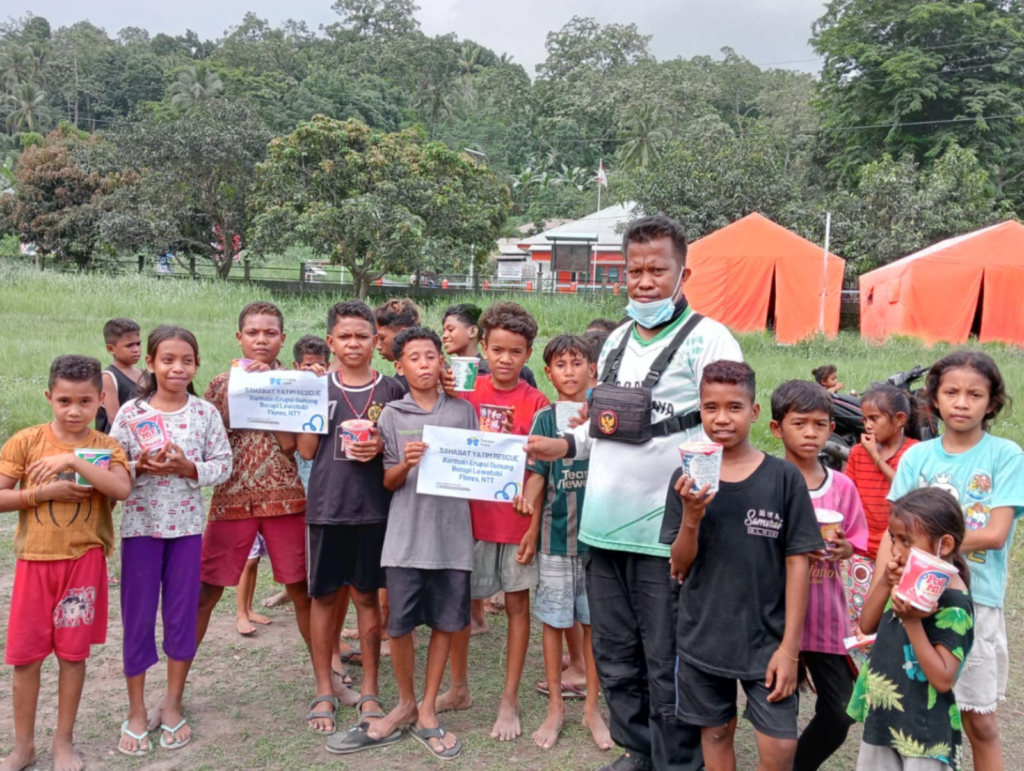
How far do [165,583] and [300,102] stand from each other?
50675mm

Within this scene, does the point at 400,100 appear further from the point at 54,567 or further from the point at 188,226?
the point at 54,567

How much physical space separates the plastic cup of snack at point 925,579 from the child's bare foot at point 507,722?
2020 millimetres

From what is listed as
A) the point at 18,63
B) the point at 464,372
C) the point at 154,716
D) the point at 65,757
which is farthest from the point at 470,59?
the point at 65,757

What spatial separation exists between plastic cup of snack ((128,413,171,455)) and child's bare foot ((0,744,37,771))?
4.18ft

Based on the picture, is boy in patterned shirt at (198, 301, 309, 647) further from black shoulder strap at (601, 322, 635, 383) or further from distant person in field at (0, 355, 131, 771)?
black shoulder strap at (601, 322, 635, 383)

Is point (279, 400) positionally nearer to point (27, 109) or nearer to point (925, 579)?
point (925, 579)

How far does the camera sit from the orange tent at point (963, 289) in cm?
1977

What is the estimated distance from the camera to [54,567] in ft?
11.1

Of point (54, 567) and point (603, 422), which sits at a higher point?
point (603, 422)

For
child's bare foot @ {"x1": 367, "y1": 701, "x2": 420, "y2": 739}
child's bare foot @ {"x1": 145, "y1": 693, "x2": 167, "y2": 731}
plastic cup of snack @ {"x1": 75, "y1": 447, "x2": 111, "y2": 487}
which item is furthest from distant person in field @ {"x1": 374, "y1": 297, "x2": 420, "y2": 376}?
child's bare foot @ {"x1": 145, "y1": 693, "x2": 167, "y2": 731}

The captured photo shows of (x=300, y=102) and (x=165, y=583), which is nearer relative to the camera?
(x=165, y=583)

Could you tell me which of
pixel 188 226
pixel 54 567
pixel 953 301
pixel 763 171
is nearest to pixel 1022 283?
pixel 953 301

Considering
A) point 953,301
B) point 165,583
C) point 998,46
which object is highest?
point 998,46

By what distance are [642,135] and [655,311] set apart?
52.2m
